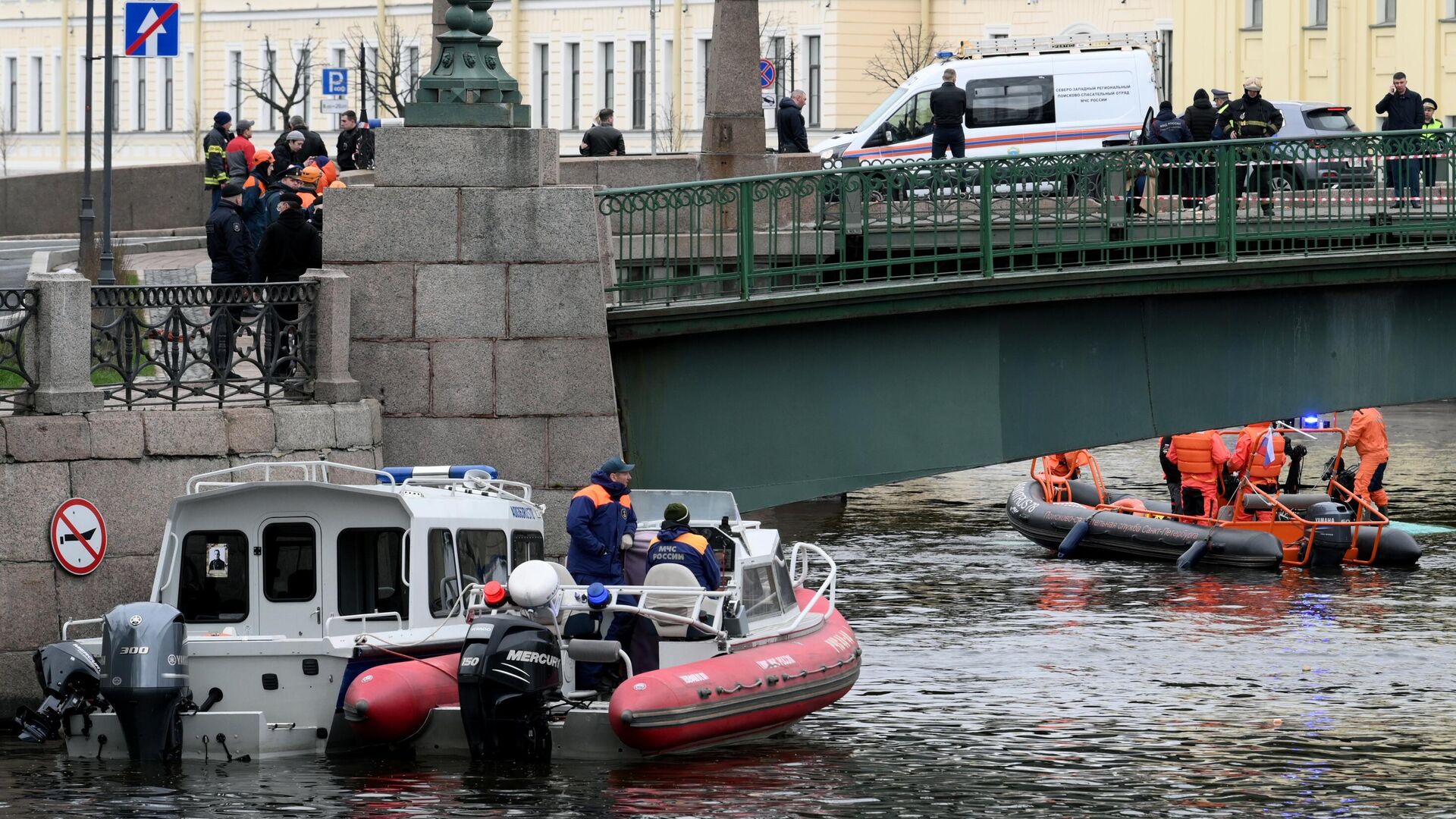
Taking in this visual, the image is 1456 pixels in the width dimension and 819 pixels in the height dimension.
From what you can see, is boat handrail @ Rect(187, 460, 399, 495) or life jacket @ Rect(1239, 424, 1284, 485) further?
life jacket @ Rect(1239, 424, 1284, 485)

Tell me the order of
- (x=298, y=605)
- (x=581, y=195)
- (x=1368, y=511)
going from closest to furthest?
1. (x=298, y=605)
2. (x=581, y=195)
3. (x=1368, y=511)

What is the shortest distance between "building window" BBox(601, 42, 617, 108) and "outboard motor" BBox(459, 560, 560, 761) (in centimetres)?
5376

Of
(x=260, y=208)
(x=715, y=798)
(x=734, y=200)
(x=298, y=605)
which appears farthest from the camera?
(x=260, y=208)

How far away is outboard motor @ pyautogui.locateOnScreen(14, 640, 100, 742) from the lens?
16.7 meters

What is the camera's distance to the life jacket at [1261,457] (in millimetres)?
29641

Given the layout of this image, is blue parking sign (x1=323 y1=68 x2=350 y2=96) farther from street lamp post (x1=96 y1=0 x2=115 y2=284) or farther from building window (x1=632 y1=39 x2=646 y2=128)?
street lamp post (x1=96 y1=0 x2=115 y2=284)

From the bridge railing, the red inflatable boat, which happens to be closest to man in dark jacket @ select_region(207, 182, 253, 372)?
the bridge railing

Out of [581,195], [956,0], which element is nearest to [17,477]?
[581,195]

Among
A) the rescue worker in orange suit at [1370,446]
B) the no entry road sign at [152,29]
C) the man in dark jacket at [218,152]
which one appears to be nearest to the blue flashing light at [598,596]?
the no entry road sign at [152,29]

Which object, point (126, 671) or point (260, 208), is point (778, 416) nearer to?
point (260, 208)

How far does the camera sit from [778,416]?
22156 millimetres

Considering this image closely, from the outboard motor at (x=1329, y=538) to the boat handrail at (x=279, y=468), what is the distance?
13.5 metres

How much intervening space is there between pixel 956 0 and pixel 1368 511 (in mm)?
35338

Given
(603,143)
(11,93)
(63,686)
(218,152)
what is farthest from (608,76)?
(63,686)
